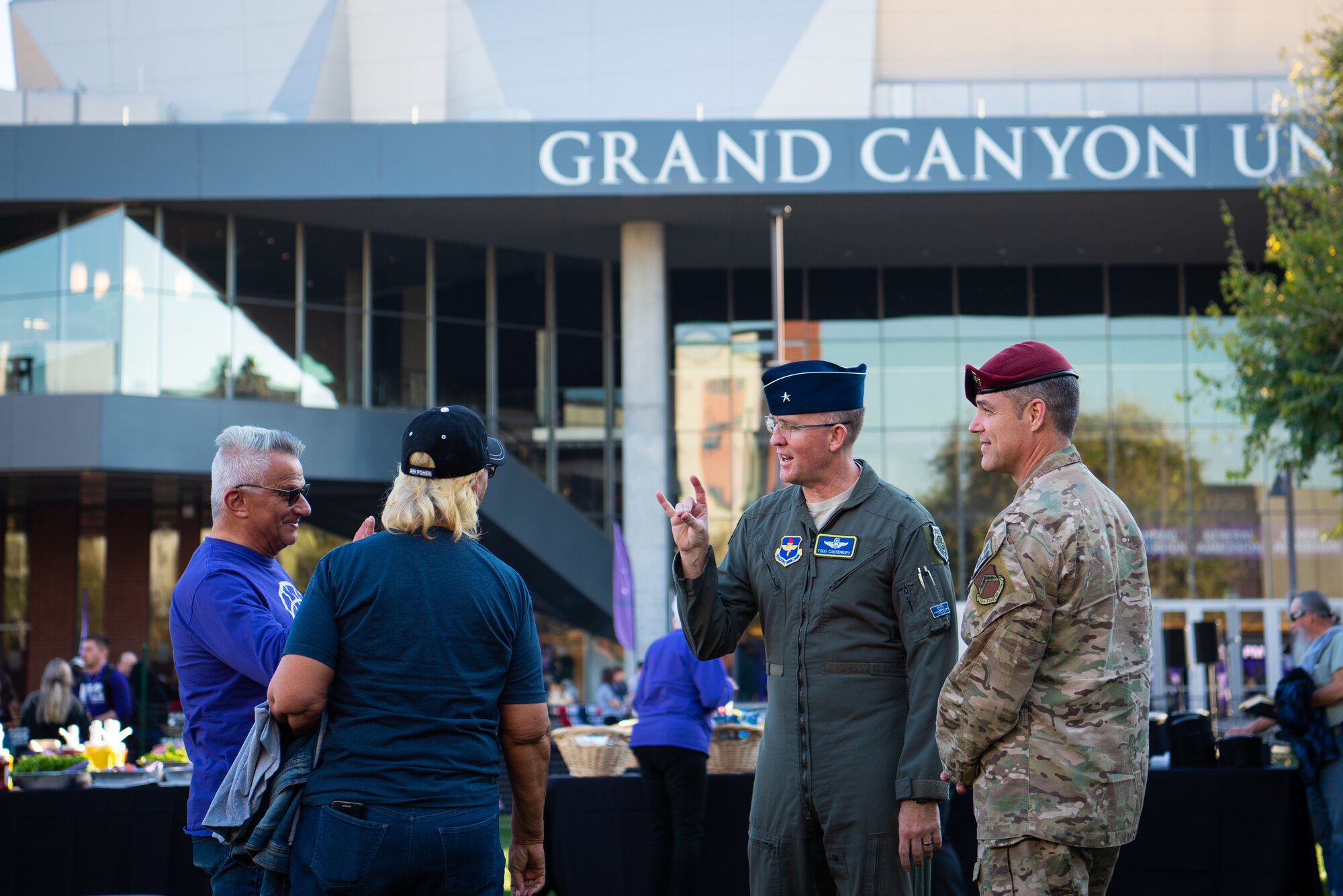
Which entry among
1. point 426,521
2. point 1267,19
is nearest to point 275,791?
point 426,521

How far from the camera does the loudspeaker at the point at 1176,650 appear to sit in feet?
60.2

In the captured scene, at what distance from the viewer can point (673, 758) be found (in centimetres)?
739

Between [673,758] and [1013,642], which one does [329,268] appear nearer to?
[673,758]

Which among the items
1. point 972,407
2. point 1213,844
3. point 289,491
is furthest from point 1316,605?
point 972,407

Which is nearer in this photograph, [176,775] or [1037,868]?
[1037,868]

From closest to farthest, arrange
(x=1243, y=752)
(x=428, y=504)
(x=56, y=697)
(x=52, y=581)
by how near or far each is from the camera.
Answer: (x=428, y=504)
(x=1243, y=752)
(x=56, y=697)
(x=52, y=581)

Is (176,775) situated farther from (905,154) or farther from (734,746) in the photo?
(905,154)

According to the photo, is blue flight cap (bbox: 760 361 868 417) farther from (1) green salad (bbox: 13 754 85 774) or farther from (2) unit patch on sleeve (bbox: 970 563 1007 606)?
(1) green salad (bbox: 13 754 85 774)

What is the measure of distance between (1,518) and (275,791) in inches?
1060

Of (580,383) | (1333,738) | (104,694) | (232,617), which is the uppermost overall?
(580,383)

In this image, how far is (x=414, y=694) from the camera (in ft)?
10.7

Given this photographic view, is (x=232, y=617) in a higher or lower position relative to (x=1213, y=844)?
higher

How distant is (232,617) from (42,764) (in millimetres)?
4024

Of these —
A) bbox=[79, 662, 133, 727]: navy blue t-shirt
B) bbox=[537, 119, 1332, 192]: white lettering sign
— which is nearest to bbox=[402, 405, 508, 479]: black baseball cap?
bbox=[79, 662, 133, 727]: navy blue t-shirt
